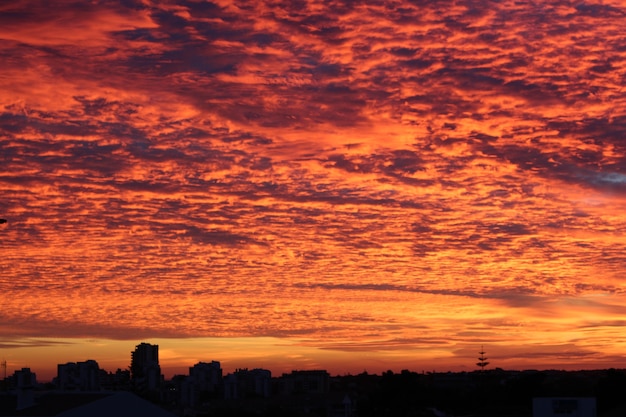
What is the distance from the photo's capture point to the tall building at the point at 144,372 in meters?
136

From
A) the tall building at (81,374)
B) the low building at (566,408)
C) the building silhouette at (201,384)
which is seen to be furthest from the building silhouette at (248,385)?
the low building at (566,408)

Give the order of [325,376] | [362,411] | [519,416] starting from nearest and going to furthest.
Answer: [519,416], [362,411], [325,376]

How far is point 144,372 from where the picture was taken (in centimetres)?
13962

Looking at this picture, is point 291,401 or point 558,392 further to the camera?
point 291,401

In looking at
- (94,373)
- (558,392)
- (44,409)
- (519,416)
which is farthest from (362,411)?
(44,409)

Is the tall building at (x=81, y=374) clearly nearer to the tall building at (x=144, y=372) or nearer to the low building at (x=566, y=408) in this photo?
the tall building at (x=144, y=372)

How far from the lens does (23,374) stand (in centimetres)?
5972

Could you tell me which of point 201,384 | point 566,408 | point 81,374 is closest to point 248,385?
point 201,384

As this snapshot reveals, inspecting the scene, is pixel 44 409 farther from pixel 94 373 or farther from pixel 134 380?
pixel 134 380

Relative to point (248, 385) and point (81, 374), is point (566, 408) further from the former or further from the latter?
point (248, 385)

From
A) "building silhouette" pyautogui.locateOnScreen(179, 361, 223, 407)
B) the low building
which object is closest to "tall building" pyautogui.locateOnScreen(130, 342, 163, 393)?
"building silhouette" pyautogui.locateOnScreen(179, 361, 223, 407)

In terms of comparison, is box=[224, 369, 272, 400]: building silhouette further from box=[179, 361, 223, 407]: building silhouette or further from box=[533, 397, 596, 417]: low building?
box=[533, 397, 596, 417]: low building

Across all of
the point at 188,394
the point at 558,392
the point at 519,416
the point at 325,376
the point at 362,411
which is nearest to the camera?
the point at 519,416

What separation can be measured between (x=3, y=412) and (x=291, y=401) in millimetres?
77600
